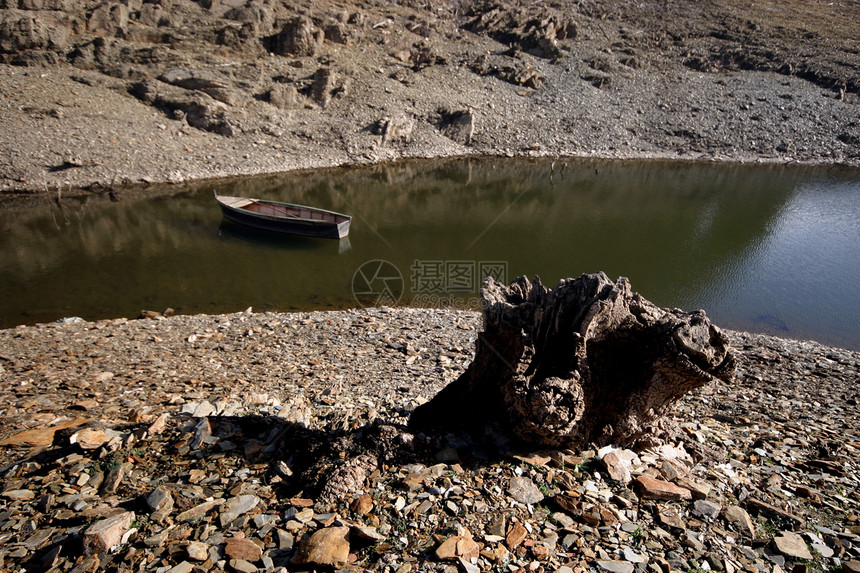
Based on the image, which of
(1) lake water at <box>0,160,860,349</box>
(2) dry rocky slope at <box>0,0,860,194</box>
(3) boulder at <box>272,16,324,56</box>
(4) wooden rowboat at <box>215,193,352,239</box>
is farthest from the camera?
(3) boulder at <box>272,16,324,56</box>

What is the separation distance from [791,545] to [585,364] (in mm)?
2389

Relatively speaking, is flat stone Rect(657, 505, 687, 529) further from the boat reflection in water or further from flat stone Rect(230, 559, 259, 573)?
the boat reflection in water

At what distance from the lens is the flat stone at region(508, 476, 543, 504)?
15.3 feet

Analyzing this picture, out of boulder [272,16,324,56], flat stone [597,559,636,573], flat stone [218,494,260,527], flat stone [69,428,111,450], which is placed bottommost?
flat stone [69,428,111,450]

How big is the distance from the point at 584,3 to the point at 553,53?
1960cm

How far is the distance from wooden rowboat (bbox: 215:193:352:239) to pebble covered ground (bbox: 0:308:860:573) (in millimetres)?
12758

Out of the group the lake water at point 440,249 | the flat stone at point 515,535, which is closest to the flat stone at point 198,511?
the flat stone at point 515,535

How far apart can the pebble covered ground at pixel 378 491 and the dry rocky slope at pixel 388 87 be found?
84.7ft

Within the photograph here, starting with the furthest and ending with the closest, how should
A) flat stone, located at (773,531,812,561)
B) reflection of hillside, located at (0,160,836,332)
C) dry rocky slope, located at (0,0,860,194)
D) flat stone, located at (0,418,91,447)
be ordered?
dry rocky slope, located at (0,0,860,194), reflection of hillside, located at (0,160,836,332), flat stone, located at (0,418,91,447), flat stone, located at (773,531,812,561)

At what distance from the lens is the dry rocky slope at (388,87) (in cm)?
2919

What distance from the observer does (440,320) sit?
13633mm

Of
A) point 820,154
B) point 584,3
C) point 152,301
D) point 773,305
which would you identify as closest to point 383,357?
point 152,301

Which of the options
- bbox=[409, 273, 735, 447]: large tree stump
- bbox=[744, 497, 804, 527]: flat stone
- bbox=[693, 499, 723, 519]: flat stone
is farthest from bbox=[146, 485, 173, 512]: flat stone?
bbox=[744, 497, 804, 527]: flat stone

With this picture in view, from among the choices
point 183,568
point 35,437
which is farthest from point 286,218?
point 183,568
